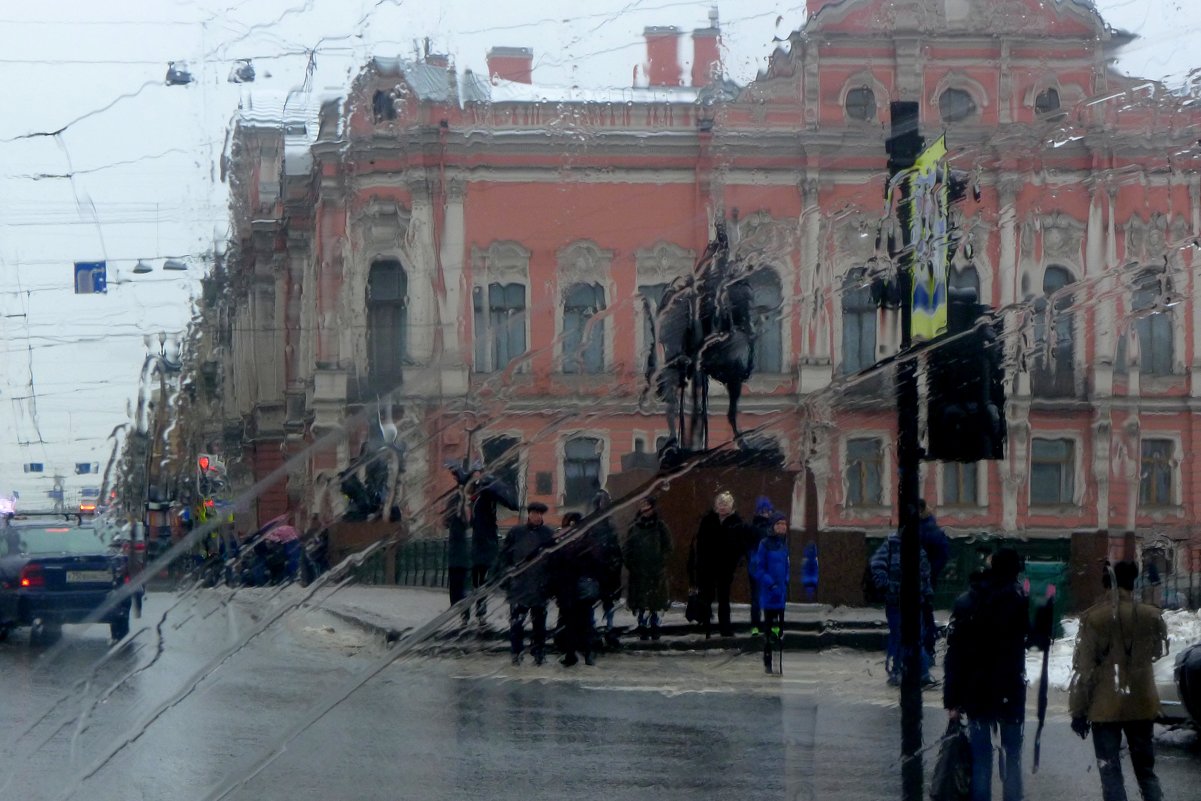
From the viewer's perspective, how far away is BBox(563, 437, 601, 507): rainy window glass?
267 inches

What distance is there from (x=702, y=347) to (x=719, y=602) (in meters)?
1.06

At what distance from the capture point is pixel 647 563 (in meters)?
6.51

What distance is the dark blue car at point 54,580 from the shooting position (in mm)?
16156

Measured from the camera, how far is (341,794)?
7.50m

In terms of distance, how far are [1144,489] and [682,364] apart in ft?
6.23

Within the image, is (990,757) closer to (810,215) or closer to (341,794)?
(810,215)

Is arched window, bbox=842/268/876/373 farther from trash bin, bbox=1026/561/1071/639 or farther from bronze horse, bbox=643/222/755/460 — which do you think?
trash bin, bbox=1026/561/1071/639

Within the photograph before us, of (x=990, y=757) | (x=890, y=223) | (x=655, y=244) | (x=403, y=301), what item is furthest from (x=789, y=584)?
(x=403, y=301)

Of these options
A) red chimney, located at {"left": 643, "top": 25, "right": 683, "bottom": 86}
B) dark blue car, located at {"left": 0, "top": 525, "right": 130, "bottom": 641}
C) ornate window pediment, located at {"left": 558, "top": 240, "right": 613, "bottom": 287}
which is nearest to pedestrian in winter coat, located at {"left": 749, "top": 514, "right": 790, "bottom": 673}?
ornate window pediment, located at {"left": 558, "top": 240, "right": 613, "bottom": 287}

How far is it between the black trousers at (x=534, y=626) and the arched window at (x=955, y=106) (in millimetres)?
2783

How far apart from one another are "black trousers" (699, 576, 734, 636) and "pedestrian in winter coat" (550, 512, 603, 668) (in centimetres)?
45

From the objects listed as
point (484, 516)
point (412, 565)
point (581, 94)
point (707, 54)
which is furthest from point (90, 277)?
point (484, 516)

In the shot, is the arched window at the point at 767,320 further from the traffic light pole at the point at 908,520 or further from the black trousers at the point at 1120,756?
the black trousers at the point at 1120,756

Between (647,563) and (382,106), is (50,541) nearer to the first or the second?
(382,106)
